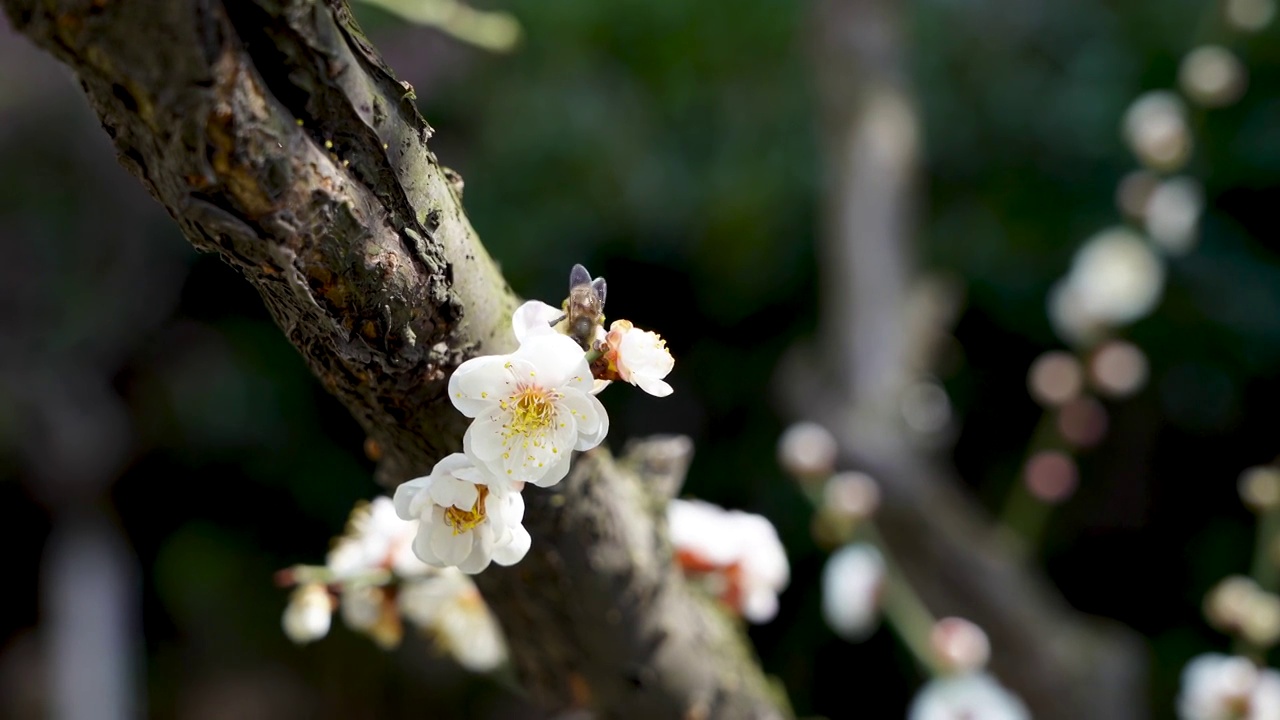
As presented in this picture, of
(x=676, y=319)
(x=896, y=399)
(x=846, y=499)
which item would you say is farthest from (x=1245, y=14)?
(x=676, y=319)

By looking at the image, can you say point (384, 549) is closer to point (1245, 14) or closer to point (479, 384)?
point (479, 384)

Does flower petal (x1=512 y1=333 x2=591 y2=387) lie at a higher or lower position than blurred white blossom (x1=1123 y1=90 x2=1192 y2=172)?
lower

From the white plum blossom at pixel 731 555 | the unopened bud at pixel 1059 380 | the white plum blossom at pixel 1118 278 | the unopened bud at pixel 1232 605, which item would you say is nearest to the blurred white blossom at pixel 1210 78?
the white plum blossom at pixel 1118 278

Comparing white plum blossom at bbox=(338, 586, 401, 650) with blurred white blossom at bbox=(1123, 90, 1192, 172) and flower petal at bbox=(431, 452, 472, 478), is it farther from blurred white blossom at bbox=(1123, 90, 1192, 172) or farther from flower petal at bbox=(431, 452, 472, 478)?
blurred white blossom at bbox=(1123, 90, 1192, 172)

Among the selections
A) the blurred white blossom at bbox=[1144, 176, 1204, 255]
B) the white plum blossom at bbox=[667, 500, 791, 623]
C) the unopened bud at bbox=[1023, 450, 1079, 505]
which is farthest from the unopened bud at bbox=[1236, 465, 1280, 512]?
the white plum blossom at bbox=[667, 500, 791, 623]

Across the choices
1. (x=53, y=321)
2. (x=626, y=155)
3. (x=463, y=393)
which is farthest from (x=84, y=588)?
(x=463, y=393)
